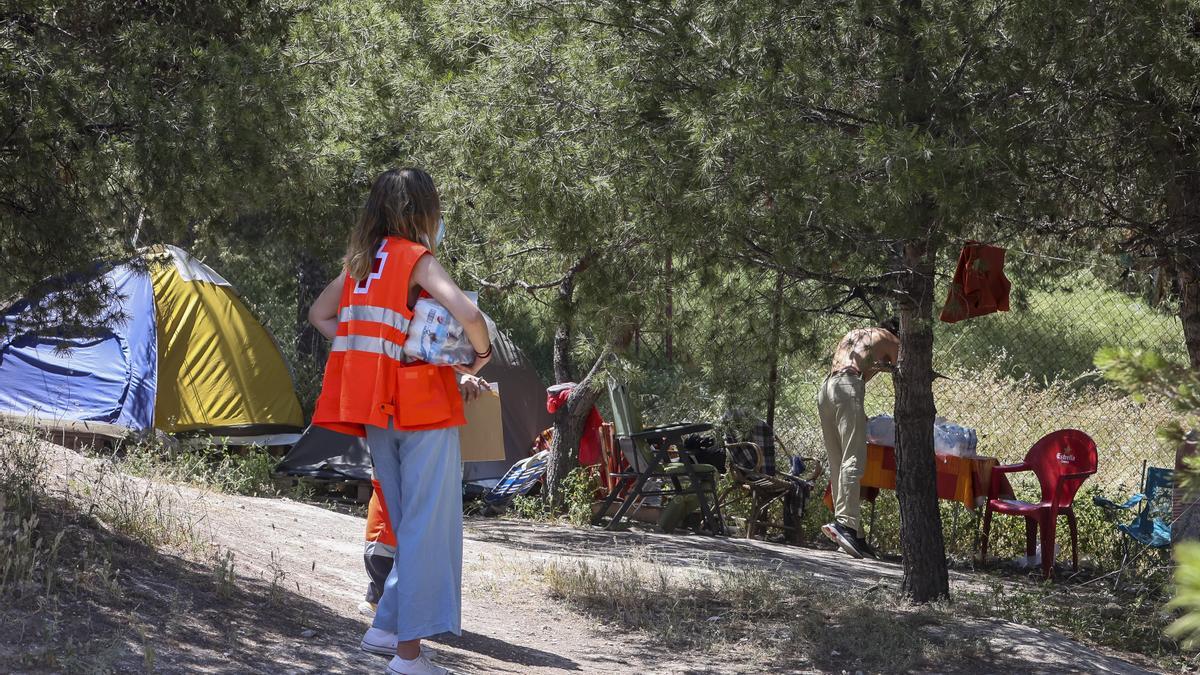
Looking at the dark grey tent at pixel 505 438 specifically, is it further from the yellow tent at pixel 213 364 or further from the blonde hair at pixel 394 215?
the blonde hair at pixel 394 215

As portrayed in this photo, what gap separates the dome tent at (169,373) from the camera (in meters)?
10.1

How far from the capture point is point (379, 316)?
3924 mm

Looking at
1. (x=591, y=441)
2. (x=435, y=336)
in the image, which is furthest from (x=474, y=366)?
(x=591, y=441)

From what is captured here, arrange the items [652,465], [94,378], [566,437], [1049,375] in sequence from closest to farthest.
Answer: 1. [652,465]
2. [566,437]
3. [94,378]
4. [1049,375]

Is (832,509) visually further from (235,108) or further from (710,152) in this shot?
(235,108)

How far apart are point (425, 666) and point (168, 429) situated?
22.6ft

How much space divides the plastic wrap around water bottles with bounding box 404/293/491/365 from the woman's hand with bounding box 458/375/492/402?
175 millimetres

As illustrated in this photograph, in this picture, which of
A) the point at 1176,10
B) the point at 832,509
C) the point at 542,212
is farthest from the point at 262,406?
the point at 1176,10

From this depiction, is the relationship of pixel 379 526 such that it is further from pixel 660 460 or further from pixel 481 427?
pixel 660 460

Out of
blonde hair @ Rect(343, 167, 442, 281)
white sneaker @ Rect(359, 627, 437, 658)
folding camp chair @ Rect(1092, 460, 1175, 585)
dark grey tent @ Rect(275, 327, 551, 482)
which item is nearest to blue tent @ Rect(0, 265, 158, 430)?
dark grey tent @ Rect(275, 327, 551, 482)

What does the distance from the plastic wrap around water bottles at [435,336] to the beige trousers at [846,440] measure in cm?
474

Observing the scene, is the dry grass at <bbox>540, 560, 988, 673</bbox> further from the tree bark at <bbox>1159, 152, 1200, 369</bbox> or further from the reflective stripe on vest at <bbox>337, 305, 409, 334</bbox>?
the reflective stripe on vest at <bbox>337, 305, 409, 334</bbox>

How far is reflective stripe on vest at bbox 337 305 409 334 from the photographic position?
3.91m

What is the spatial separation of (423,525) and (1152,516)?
5227 millimetres
